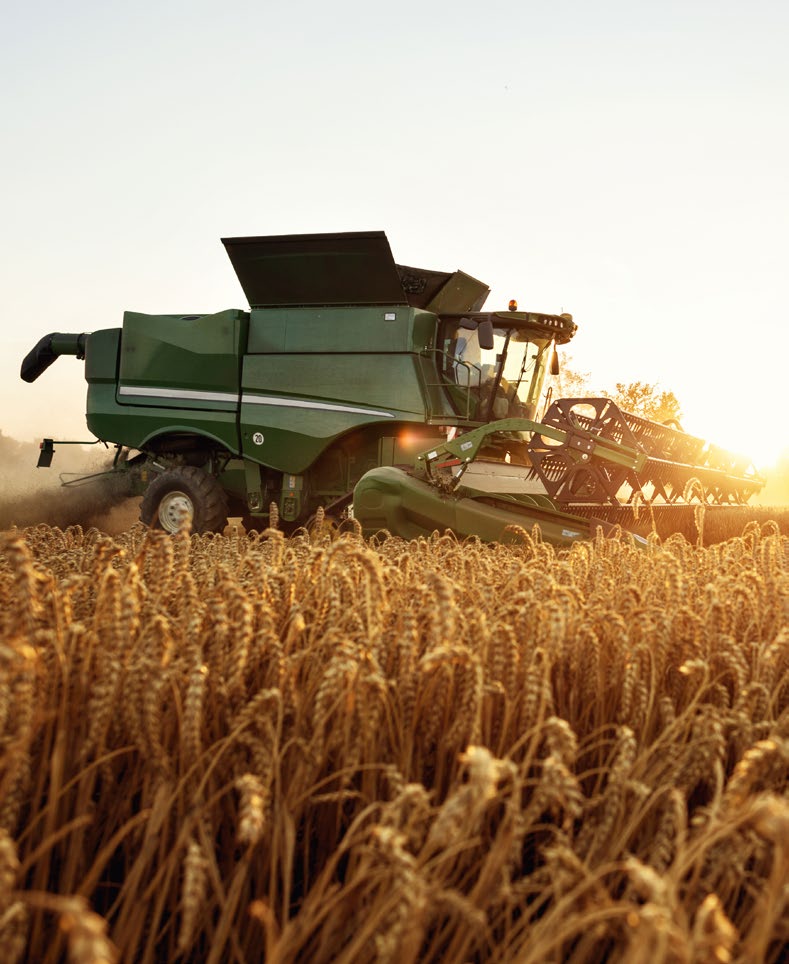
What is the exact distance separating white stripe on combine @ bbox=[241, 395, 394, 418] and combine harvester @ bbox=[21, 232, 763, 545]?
20mm

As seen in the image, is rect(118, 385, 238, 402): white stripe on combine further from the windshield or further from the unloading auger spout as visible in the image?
the unloading auger spout

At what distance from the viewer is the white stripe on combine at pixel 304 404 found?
390 inches

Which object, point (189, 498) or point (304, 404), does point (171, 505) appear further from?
point (304, 404)

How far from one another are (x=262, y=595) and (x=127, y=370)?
993 cm

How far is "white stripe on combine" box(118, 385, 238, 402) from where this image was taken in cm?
1077

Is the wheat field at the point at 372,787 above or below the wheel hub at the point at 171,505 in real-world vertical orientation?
above

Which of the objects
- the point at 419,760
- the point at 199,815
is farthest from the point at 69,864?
the point at 419,760

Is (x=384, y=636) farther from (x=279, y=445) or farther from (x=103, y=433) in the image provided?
(x=103, y=433)

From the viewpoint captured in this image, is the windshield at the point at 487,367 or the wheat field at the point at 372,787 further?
the windshield at the point at 487,367

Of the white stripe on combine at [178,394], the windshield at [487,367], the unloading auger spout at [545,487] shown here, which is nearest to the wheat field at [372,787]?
the unloading auger spout at [545,487]

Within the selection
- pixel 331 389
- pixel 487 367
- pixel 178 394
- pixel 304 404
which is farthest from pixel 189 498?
pixel 487 367

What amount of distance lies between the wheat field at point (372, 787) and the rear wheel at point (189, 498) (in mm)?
8161

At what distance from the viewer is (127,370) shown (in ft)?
37.6

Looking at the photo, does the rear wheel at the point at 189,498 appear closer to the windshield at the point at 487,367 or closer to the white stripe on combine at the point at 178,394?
the white stripe on combine at the point at 178,394
